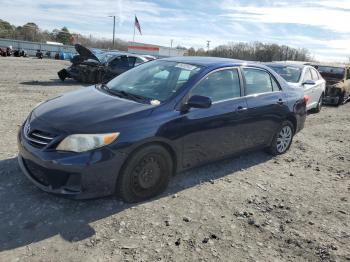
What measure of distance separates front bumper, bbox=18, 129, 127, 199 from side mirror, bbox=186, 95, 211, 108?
3.72ft

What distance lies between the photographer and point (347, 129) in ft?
32.7

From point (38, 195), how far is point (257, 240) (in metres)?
2.55

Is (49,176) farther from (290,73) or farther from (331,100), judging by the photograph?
(331,100)

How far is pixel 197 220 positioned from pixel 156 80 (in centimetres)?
203

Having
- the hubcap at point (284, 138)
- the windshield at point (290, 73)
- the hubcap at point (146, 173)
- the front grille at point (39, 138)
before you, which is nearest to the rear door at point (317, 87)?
the windshield at point (290, 73)

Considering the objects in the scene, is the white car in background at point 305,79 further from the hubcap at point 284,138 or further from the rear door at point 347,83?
the hubcap at point 284,138

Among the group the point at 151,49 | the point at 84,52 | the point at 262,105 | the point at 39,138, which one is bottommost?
the point at 39,138

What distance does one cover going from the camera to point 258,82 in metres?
6.01

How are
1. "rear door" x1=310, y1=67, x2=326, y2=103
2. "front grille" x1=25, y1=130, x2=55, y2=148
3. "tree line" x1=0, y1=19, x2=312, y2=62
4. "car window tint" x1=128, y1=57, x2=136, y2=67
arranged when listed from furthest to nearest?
1. "tree line" x1=0, y1=19, x2=312, y2=62
2. "car window tint" x1=128, y1=57, x2=136, y2=67
3. "rear door" x1=310, y1=67, x2=326, y2=103
4. "front grille" x1=25, y1=130, x2=55, y2=148

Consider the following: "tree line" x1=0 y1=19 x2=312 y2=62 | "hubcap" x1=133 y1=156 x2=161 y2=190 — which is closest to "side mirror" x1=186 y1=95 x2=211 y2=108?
"hubcap" x1=133 y1=156 x2=161 y2=190

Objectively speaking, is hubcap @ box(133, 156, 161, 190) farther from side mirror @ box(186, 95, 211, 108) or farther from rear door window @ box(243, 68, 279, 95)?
rear door window @ box(243, 68, 279, 95)

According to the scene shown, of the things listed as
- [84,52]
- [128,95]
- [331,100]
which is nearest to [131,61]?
[84,52]

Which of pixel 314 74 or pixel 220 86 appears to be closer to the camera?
pixel 220 86

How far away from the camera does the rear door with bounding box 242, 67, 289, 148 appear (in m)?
5.73
